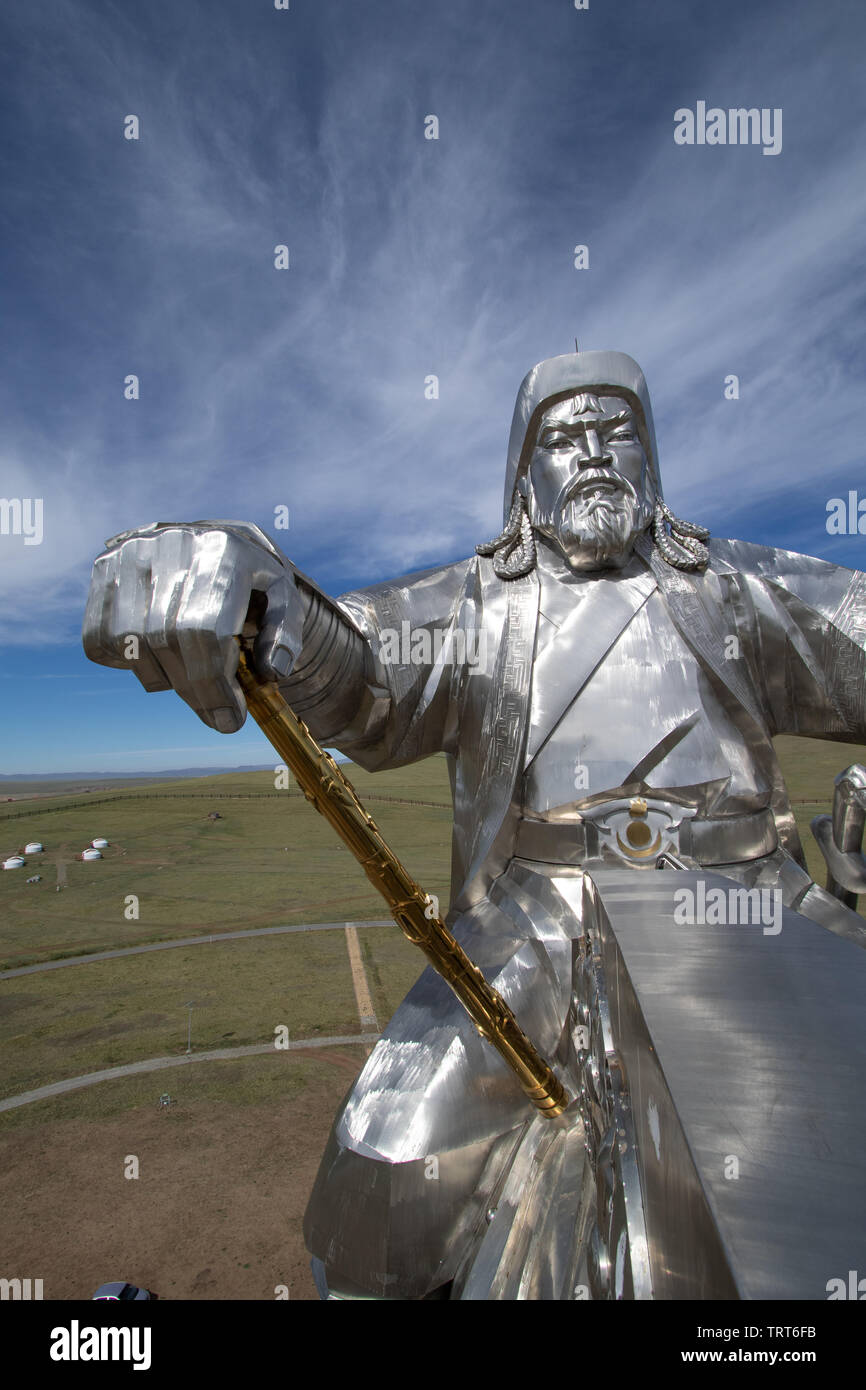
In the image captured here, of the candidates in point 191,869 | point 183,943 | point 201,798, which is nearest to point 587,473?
point 183,943

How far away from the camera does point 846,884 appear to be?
342cm

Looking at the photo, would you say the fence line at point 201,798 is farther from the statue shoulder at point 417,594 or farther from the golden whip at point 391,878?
the golden whip at point 391,878

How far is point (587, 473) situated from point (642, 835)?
1.59 meters

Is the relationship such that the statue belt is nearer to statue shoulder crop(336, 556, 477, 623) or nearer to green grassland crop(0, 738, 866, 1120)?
statue shoulder crop(336, 556, 477, 623)

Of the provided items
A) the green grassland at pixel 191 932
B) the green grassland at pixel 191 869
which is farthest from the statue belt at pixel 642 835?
the green grassland at pixel 191 869

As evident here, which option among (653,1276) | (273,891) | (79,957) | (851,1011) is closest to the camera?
(653,1276)

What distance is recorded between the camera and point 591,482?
3.26 metres

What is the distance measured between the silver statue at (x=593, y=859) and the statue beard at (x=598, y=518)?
2 centimetres

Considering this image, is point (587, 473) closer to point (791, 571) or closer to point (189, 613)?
point (791, 571)

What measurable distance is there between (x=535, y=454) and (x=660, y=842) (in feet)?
6.16

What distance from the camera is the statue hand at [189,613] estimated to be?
1.88 metres

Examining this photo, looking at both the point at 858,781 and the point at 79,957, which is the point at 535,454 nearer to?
the point at 858,781

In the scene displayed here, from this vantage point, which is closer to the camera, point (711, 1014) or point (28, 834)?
point (711, 1014)
